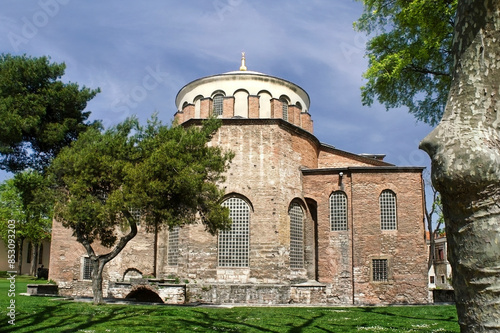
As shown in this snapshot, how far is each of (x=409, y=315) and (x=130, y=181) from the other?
10075 millimetres

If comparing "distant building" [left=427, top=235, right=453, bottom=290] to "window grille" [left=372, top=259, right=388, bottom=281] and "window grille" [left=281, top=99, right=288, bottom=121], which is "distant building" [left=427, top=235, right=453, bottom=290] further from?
"window grille" [left=281, top=99, right=288, bottom=121]

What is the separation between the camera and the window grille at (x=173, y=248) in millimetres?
21844

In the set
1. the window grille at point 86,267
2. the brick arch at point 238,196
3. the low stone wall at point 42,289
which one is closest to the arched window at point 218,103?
the brick arch at point 238,196

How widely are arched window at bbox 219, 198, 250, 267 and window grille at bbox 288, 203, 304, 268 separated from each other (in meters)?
2.34

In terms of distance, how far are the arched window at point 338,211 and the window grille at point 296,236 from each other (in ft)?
5.13

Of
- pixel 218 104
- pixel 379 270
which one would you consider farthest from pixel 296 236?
pixel 218 104

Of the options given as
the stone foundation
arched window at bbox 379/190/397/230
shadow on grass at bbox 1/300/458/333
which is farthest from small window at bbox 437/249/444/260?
the stone foundation

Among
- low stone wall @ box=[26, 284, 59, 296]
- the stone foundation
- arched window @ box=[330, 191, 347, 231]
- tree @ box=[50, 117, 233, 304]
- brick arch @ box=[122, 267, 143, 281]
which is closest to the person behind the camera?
tree @ box=[50, 117, 233, 304]

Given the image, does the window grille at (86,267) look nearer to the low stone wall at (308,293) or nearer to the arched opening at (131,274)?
the arched opening at (131,274)

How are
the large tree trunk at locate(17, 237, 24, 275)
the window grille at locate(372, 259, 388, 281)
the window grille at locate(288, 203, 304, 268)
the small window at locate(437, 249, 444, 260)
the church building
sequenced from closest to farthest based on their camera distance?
the church building < the window grille at locate(372, 259, 388, 281) < the window grille at locate(288, 203, 304, 268) < the large tree trunk at locate(17, 237, 24, 275) < the small window at locate(437, 249, 444, 260)

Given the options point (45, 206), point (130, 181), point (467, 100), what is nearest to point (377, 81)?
point (130, 181)

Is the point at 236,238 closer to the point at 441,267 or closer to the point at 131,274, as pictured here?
the point at 131,274

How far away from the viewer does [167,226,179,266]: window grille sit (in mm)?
21844

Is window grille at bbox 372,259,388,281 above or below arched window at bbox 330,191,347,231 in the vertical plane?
below
